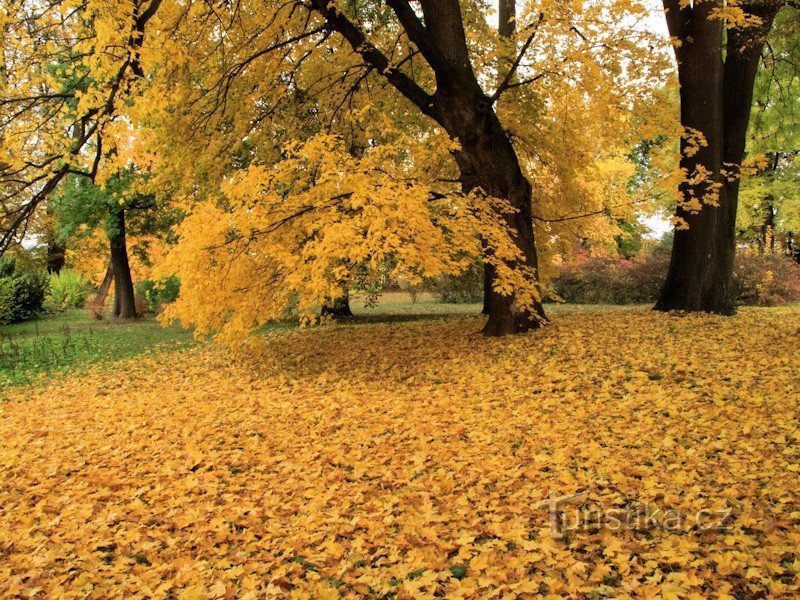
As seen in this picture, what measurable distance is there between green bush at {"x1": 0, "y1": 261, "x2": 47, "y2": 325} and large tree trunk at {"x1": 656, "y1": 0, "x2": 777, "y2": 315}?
17162 millimetres

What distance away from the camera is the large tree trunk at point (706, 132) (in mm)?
9250

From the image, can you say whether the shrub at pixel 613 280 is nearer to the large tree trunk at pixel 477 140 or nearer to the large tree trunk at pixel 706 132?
the large tree trunk at pixel 706 132

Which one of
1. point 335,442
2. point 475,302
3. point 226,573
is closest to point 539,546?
point 226,573

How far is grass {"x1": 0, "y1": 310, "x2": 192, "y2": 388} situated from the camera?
9.91m

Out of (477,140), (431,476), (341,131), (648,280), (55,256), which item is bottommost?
(431,476)

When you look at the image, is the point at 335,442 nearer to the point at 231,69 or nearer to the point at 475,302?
the point at 231,69

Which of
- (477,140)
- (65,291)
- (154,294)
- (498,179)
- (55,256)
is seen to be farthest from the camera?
(55,256)

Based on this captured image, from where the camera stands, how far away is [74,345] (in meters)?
11.9

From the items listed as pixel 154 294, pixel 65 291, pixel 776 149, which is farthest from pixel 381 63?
pixel 65 291

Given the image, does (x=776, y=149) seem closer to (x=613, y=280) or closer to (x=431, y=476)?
(x=613, y=280)

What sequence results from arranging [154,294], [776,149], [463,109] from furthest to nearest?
[154,294], [776,149], [463,109]

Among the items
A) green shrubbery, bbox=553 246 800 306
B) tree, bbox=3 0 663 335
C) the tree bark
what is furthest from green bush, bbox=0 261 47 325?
green shrubbery, bbox=553 246 800 306

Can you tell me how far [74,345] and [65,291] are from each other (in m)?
11.9

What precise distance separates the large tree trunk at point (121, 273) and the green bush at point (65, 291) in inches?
198
